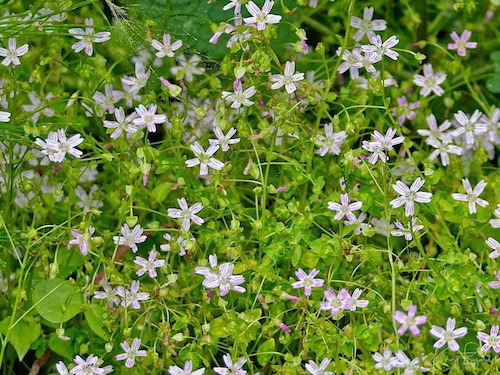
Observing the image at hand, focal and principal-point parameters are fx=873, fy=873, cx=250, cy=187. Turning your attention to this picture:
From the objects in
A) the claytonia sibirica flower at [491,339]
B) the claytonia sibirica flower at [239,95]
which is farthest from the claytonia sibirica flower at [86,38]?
the claytonia sibirica flower at [491,339]

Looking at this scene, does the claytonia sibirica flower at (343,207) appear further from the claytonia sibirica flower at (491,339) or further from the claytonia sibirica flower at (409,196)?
the claytonia sibirica flower at (491,339)

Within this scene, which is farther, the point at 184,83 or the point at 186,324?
the point at 184,83

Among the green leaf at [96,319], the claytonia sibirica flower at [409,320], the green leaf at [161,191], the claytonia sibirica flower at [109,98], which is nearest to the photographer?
the claytonia sibirica flower at [409,320]

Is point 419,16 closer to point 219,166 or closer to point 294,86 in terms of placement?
point 294,86

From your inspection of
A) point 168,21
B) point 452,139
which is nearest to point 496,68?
point 452,139

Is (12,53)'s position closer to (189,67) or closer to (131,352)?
(189,67)

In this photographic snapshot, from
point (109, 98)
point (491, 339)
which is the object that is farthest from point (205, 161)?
point (491, 339)
